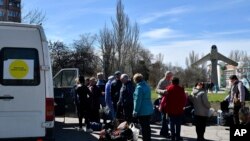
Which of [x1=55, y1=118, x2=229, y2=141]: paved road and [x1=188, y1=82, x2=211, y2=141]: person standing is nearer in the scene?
[x1=188, y1=82, x2=211, y2=141]: person standing

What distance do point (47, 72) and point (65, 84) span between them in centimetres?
779

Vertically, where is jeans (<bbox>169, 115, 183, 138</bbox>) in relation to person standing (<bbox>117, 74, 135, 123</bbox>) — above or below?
below

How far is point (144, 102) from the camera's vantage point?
33.1 ft

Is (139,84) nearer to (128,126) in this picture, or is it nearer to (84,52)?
(128,126)

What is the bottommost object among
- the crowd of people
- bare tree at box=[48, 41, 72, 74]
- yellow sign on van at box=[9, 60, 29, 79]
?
the crowd of people

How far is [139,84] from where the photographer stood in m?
10.1

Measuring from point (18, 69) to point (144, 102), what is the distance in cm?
373

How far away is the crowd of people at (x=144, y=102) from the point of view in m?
10.2

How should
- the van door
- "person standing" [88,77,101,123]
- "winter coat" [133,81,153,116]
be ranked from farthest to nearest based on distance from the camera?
Answer: "person standing" [88,77,101,123] → "winter coat" [133,81,153,116] → the van door

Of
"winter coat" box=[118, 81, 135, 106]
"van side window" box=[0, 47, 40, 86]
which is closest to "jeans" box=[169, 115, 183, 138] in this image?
"winter coat" box=[118, 81, 135, 106]

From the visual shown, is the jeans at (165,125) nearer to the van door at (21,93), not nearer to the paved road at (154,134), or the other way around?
the paved road at (154,134)

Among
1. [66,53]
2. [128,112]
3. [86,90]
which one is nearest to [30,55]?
[128,112]

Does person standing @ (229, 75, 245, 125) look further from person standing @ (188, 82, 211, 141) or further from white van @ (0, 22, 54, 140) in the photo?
white van @ (0, 22, 54, 140)

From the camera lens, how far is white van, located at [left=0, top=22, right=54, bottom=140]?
23.4 ft
